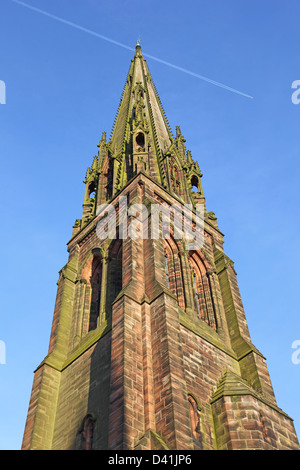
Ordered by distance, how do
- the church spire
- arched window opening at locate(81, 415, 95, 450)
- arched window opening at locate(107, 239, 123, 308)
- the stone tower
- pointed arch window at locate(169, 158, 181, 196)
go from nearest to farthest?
the stone tower → arched window opening at locate(81, 415, 95, 450) → arched window opening at locate(107, 239, 123, 308) → the church spire → pointed arch window at locate(169, 158, 181, 196)

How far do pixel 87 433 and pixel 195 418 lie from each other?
10.1ft

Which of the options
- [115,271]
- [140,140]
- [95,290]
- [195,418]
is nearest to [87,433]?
[195,418]

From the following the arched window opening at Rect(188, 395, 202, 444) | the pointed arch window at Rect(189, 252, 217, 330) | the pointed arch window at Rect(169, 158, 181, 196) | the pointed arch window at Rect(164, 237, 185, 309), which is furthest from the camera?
the pointed arch window at Rect(169, 158, 181, 196)

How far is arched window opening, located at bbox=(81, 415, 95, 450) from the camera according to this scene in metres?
16.5

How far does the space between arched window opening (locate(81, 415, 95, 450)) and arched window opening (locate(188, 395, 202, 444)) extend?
276 centimetres

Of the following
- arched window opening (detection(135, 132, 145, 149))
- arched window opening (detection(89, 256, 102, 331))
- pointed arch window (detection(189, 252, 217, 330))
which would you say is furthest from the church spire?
pointed arch window (detection(189, 252, 217, 330))

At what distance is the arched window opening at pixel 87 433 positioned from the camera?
16469 millimetres

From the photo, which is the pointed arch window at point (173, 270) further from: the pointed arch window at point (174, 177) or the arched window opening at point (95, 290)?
the pointed arch window at point (174, 177)

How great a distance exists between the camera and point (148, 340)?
1697cm

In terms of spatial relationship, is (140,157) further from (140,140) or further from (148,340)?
(148,340)

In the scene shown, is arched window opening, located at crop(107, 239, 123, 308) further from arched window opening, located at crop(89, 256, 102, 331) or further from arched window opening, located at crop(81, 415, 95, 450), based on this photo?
arched window opening, located at crop(81, 415, 95, 450)

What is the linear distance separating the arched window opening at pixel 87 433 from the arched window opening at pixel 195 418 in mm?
2764

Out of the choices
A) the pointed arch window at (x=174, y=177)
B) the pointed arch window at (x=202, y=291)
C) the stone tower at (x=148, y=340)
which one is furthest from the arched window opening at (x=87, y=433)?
the pointed arch window at (x=174, y=177)

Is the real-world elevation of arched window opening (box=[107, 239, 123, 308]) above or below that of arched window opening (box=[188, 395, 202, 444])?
above
